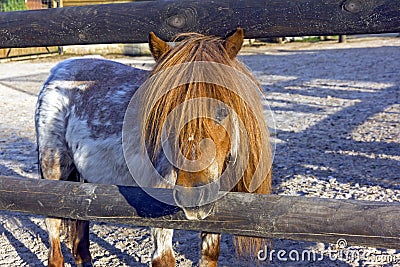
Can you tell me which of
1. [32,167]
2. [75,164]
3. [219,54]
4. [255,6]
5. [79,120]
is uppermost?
[255,6]

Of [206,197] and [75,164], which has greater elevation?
[206,197]

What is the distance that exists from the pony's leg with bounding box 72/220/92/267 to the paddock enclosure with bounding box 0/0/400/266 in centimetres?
13

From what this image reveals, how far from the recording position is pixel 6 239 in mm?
4000

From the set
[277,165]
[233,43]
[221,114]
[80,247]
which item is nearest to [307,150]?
[277,165]

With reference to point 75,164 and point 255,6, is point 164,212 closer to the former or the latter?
point 255,6

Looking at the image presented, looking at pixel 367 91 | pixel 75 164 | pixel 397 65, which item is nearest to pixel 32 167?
pixel 75 164

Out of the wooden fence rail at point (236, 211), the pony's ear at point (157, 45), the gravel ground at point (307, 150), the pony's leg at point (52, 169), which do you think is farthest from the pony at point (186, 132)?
the gravel ground at point (307, 150)

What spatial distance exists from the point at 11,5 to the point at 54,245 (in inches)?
635

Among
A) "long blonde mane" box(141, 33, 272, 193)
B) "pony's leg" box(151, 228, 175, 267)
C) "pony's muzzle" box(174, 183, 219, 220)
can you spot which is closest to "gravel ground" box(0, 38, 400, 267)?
"pony's leg" box(151, 228, 175, 267)

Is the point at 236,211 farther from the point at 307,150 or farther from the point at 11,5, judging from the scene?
the point at 11,5

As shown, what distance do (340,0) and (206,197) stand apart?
106 cm

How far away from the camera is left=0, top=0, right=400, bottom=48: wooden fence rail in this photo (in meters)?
2.16

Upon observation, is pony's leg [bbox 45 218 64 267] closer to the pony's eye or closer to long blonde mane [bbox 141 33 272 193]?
long blonde mane [bbox 141 33 272 193]

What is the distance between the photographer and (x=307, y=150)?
5898 mm
